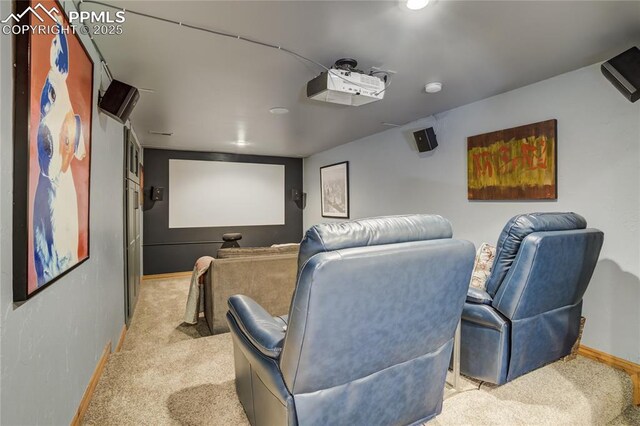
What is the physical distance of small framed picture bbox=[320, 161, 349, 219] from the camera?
5.90 m

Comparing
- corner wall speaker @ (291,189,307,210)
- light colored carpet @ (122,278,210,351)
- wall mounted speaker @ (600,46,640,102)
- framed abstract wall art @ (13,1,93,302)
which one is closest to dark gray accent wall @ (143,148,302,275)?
light colored carpet @ (122,278,210,351)

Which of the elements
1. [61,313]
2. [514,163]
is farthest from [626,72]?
[61,313]

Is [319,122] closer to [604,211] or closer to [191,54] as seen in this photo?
[191,54]

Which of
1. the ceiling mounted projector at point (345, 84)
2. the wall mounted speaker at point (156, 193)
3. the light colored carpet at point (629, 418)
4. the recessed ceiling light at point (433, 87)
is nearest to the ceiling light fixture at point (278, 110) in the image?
the ceiling mounted projector at point (345, 84)

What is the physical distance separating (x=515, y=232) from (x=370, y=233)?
1250 mm

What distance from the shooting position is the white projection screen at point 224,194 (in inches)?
247

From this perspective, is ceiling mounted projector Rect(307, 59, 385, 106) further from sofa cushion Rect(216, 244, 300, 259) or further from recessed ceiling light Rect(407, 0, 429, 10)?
sofa cushion Rect(216, 244, 300, 259)

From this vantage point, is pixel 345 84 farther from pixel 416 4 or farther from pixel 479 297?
pixel 479 297

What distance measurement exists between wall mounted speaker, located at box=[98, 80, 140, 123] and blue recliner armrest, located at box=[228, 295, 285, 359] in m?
1.56

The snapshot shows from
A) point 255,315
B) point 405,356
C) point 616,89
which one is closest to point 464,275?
point 405,356

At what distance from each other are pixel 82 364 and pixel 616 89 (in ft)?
13.1

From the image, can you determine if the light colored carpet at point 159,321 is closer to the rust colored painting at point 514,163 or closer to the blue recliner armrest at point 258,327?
the blue recliner armrest at point 258,327

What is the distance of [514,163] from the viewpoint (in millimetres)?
3152

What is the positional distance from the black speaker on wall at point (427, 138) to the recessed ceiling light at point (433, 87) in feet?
2.70
